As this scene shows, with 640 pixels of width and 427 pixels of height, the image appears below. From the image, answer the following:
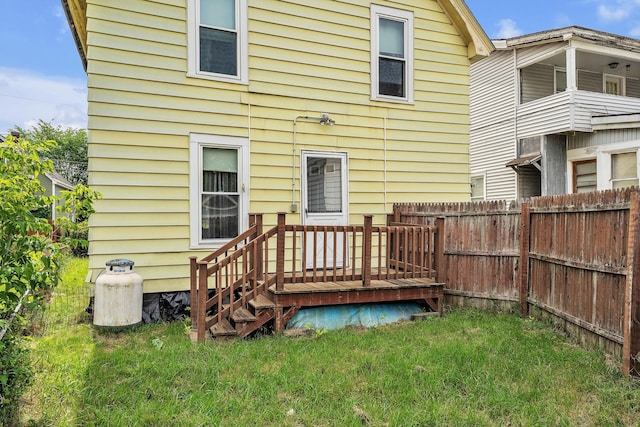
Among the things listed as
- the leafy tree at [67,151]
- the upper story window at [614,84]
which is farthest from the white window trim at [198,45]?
the leafy tree at [67,151]

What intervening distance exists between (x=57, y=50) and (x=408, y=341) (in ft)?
160

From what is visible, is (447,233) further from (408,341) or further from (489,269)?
(408,341)

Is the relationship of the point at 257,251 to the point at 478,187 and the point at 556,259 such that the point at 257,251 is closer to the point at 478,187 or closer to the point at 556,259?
the point at 556,259

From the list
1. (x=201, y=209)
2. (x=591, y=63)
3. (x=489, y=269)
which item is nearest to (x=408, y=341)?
(x=489, y=269)

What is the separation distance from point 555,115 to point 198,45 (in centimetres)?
1048

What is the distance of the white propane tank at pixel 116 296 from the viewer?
17.4ft

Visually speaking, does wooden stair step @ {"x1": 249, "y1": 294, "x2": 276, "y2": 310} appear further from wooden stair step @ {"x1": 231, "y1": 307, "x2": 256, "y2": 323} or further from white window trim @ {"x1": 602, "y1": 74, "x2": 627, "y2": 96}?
white window trim @ {"x1": 602, "y1": 74, "x2": 627, "y2": 96}

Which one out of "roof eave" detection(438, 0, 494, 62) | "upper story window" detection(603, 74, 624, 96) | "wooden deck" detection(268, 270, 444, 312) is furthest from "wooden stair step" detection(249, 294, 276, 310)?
"upper story window" detection(603, 74, 624, 96)

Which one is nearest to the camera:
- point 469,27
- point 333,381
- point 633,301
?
point 633,301

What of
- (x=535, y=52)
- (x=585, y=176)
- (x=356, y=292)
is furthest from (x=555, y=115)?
(x=356, y=292)

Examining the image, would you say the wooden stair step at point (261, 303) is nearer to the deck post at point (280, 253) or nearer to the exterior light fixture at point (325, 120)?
the deck post at point (280, 253)

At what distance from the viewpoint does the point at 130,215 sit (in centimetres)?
580

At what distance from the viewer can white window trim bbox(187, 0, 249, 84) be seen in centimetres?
613

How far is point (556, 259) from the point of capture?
16.4ft
